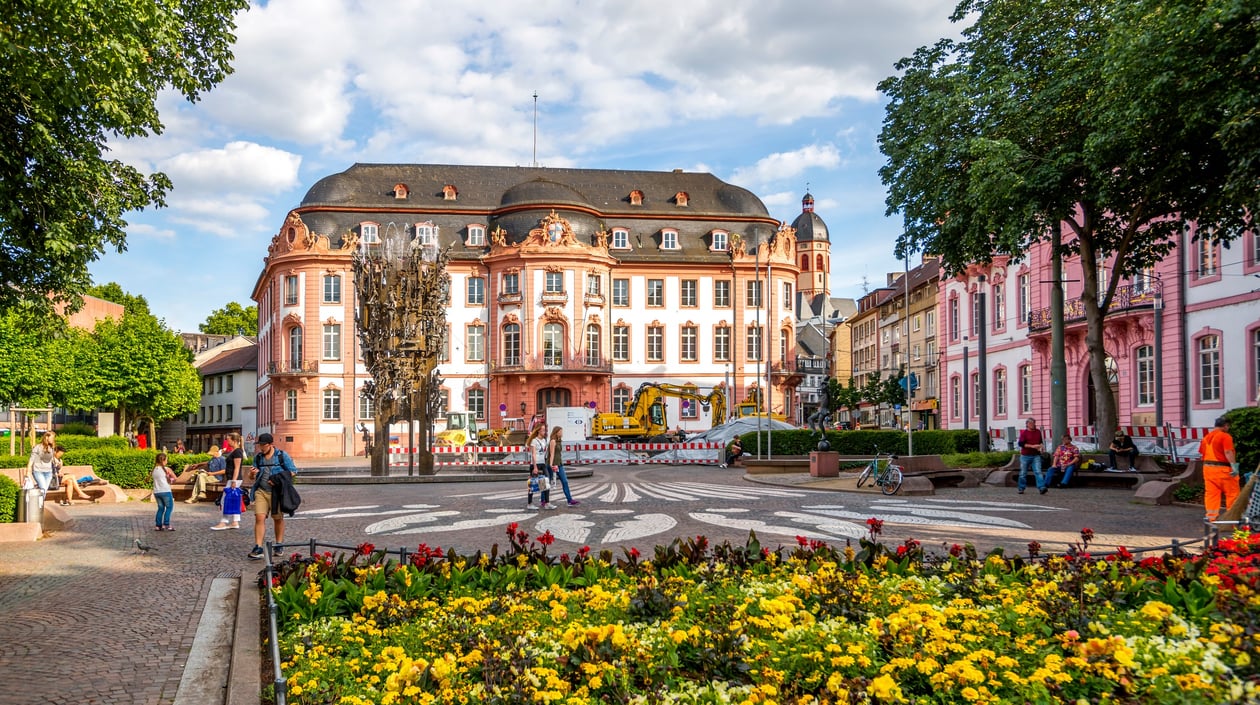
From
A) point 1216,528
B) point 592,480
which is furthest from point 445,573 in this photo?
point 592,480

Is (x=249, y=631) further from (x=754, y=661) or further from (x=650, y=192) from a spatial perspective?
(x=650, y=192)

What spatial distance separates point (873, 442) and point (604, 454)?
38.1 ft

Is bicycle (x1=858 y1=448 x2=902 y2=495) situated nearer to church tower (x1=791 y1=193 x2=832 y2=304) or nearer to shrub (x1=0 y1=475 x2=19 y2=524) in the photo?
shrub (x1=0 y1=475 x2=19 y2=524)

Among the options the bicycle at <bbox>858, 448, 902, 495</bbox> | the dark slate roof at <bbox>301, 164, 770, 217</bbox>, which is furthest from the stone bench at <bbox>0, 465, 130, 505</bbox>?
the dark slate roof at <bbox>301, 164, 770, 217</bbox>

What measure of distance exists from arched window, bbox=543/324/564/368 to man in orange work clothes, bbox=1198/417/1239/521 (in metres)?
47.1

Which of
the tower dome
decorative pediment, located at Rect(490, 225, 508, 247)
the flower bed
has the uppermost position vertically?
the tower dome

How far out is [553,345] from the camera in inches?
2335

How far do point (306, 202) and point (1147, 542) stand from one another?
56228mm

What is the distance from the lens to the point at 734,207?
213 ft

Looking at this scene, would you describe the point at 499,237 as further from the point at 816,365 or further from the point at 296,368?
the point at 816,365

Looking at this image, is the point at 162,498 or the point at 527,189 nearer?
the point at 162,498

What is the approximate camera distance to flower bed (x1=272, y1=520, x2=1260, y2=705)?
14.8 feet

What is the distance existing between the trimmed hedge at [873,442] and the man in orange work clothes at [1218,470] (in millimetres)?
23031

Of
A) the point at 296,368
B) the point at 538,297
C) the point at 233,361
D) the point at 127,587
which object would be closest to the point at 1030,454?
the point at 127,587
